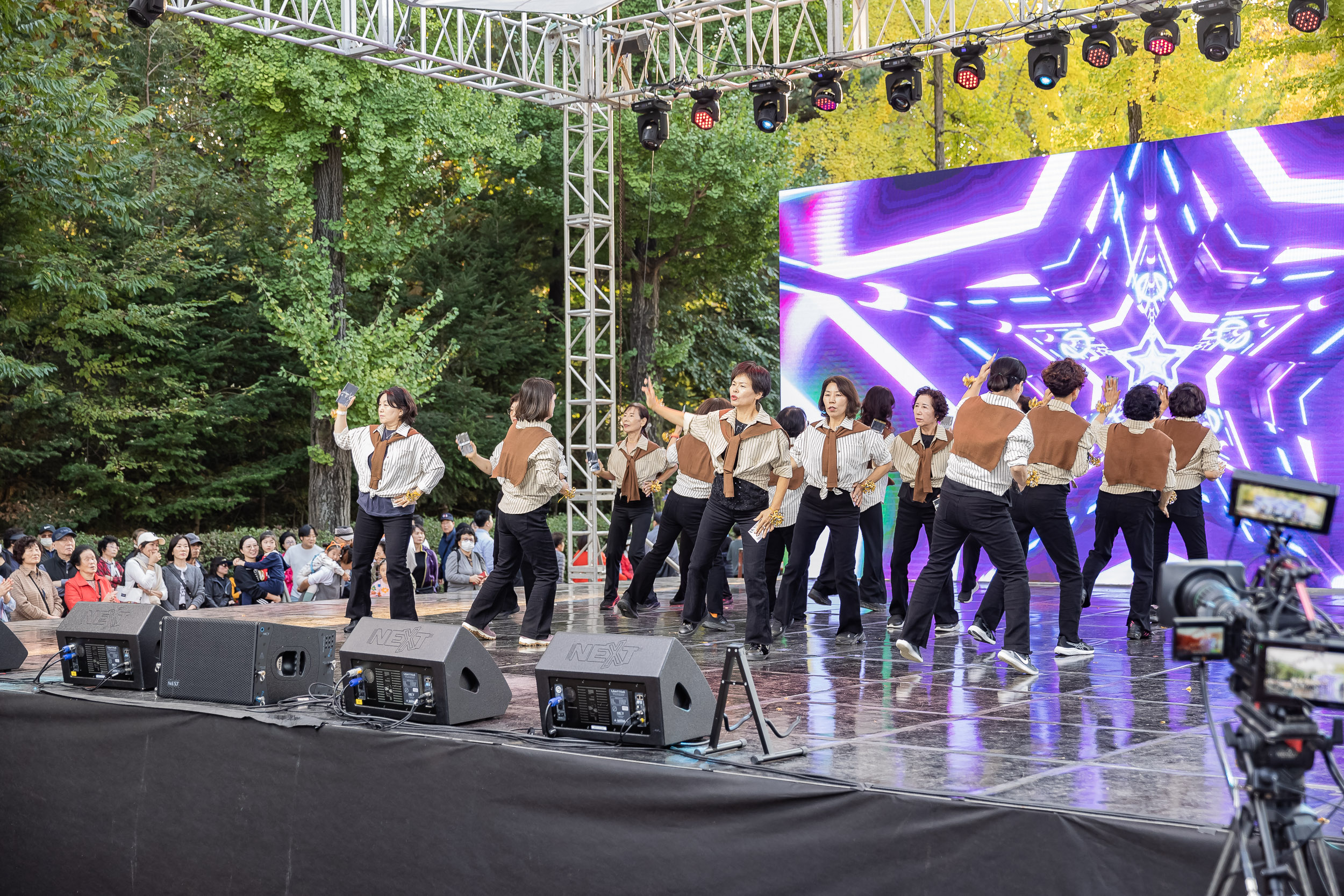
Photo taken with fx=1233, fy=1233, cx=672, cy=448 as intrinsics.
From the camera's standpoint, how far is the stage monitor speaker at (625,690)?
4305 millimetres

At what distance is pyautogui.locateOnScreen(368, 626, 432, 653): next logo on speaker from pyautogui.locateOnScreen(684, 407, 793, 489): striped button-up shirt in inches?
99.3

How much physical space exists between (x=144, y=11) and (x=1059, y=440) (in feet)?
21.5

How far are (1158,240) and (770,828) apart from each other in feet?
29.1

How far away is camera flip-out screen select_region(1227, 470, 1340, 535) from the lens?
2365 mm

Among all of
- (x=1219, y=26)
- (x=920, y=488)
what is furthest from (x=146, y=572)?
(x=1219, y=26)

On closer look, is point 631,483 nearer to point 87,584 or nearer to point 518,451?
point 518,451

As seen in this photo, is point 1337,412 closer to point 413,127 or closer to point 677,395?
point 413,127

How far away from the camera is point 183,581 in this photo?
10.1 m

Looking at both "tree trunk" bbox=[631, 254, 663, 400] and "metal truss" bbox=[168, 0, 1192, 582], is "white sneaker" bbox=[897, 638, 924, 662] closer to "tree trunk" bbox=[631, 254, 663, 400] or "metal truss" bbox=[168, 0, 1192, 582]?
"metal truss" bbox=[168, 0, 1192, 582]

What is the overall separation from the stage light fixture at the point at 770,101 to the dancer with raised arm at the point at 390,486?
15.9 ft

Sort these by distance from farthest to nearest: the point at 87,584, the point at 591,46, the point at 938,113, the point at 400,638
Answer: the point at 938,113
the point at 591,46
the point at 87,584
the point at 400,638

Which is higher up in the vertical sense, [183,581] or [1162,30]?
[1162,30]

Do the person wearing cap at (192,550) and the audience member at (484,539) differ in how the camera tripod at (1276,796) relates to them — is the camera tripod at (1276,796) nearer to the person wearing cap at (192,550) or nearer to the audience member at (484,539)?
the person wearing cap at (192,550)

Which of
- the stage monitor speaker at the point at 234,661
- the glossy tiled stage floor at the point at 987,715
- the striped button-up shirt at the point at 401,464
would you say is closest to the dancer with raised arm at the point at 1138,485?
the glossy tiled stage floor at the point at 987,715
